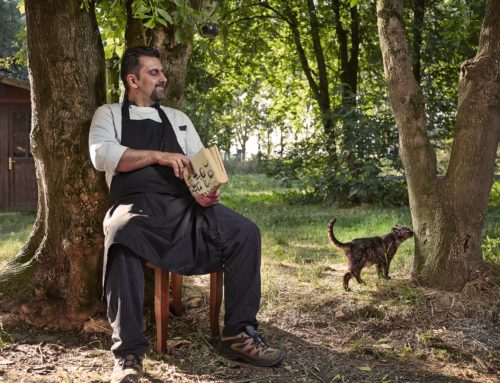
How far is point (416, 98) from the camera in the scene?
17.7 feet

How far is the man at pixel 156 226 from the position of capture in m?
3.57

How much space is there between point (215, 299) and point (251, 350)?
0.53 m

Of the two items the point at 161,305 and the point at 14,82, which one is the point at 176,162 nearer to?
the point at 161,305

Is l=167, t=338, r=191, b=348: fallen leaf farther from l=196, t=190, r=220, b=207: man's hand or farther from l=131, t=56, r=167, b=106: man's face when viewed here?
l=131, t=56, r=167, b=106: man's face

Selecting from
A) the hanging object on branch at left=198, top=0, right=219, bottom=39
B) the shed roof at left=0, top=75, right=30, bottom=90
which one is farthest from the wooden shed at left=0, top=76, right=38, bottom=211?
the hanging object on branch at left=198, top=0, right=219, bottom=39

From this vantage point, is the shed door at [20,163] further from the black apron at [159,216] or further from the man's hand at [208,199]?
the man's hand at [208,199]

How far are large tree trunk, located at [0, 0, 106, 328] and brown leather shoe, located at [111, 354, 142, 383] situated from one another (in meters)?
1.05

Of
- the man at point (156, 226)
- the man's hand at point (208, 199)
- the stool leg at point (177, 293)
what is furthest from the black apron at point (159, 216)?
the stool leg at point (177, 293)

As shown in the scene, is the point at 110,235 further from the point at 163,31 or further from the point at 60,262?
the point at 163,31

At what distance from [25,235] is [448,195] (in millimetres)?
6262

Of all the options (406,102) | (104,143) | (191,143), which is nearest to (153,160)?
(104,143)

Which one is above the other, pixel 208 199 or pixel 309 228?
pixel 208 199

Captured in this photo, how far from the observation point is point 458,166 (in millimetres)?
5180

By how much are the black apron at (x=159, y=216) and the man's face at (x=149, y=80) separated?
15cm
